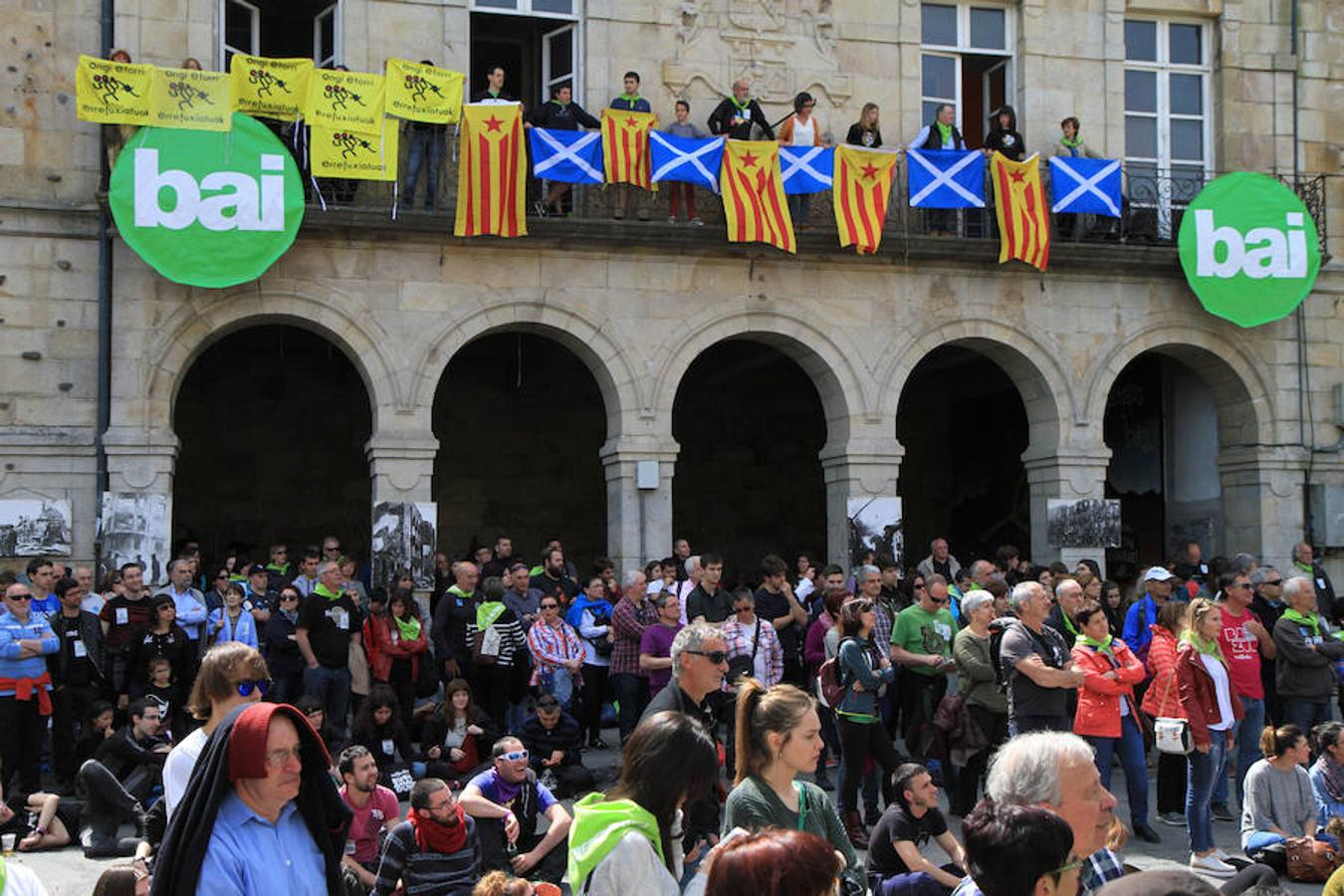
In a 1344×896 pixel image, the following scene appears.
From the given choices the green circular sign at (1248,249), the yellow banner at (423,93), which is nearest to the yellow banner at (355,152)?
the yellow banner at (423,93)

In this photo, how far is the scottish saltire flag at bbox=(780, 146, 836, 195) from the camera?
1575 centimetres

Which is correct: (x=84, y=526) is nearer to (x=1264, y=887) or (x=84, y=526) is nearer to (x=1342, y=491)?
(x=1264, y=887)

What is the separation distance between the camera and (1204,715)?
950 centimetres

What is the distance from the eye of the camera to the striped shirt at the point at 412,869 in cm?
782

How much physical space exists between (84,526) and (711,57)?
817 cm

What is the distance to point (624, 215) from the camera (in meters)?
15.9

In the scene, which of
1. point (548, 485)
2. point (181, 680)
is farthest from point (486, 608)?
point (548, 485)

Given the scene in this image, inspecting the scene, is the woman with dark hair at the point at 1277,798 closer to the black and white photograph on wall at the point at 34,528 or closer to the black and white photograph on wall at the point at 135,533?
the black and white photograph on wall at the point at 135,533

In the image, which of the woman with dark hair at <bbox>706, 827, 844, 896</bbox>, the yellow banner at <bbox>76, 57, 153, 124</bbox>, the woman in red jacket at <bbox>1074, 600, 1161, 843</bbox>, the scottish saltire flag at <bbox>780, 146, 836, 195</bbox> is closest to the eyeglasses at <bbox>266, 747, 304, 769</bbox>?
the woman with dark hair at <bbox>706, 827, 844, 896</bbox>

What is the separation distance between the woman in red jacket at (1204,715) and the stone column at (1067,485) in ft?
23.1

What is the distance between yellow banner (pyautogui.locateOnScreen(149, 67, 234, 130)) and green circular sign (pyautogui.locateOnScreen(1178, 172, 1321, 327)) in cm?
1040

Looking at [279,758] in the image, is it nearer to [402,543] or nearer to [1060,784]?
[1060,784]

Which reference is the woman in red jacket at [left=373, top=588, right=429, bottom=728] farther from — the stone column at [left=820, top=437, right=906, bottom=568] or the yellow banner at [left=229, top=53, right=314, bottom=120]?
the stone column at [left=820, top=437, right=906, bottom=568]

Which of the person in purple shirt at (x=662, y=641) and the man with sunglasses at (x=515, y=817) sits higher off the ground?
the person in purple shirt at (x=662, y=641)
